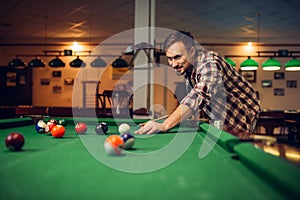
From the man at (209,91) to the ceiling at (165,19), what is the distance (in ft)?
10.3

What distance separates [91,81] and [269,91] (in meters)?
5.85

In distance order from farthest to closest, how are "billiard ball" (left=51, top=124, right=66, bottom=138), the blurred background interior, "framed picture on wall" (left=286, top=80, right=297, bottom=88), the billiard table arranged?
"framed picture on wall" (left=286, top=80, right=297, bottom=88) < the blurred background interior < "billiard ball" (left=51, top=124, right=66, bottom=138) < the billiard table

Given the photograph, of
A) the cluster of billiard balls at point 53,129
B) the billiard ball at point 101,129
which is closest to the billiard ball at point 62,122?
the cluster of billiard balls at point 53,129

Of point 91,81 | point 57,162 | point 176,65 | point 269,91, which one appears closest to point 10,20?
point 91,81

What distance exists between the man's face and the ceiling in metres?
3.15

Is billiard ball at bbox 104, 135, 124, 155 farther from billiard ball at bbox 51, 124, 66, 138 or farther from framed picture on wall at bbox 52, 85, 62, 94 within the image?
framed picture on wall at bbox 52, 85, 62, 94

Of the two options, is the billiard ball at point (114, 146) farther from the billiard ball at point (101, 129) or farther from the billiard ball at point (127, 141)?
the billiard ball at point (101, 129)

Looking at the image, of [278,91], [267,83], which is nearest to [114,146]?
[267,83]

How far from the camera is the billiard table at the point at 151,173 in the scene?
2.37 ft

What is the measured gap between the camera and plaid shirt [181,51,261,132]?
1.93 meters

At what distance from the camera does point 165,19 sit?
20.0 feet

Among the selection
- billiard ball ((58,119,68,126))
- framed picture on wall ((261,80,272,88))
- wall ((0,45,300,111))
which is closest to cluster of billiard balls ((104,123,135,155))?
billiard ball ((58,119,68,126))

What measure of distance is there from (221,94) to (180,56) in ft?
1.47

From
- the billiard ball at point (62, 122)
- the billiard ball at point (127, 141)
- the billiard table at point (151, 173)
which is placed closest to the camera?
the billiard table at point (151, 173)
